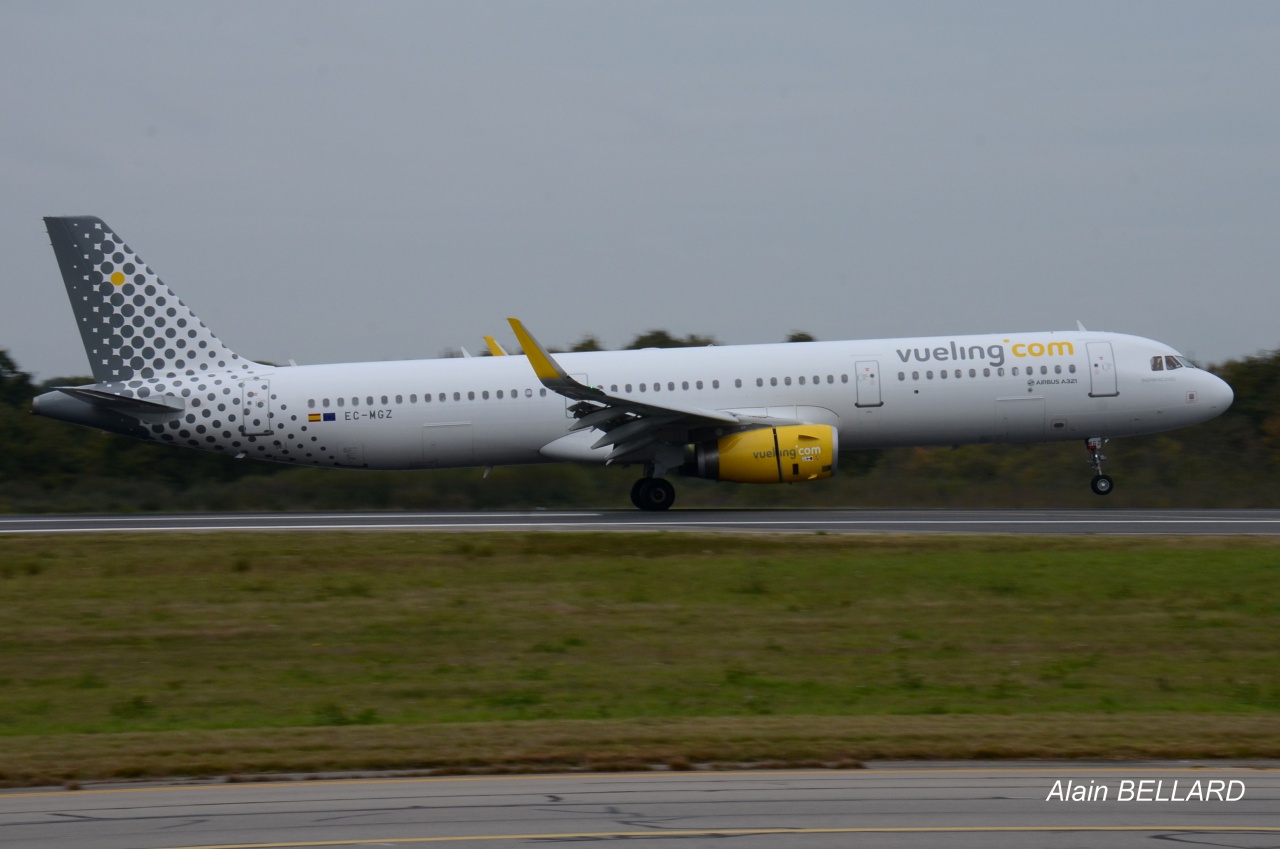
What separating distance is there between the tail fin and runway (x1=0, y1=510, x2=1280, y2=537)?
3046 mm

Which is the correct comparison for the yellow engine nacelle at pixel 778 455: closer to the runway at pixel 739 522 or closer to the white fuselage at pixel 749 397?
the runway at pixel 739 522

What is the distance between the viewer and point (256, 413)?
86.2ft

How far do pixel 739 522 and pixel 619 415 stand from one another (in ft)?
10.3

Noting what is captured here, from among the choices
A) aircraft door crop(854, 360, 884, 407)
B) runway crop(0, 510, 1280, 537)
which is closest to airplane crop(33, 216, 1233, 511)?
aircraft door crop(854, 360, 884, 407)

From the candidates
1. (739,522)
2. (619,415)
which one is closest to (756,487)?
(619,415)

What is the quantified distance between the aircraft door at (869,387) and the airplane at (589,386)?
0.03m

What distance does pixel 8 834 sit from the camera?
717 cm

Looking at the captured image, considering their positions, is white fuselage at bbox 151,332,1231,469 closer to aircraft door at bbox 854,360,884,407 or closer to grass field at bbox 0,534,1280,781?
aircraft door at bbox 854,360,884,407

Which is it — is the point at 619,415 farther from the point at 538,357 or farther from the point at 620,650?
the point at 620,650

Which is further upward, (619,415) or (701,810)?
(619,415)

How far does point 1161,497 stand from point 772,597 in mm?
15304

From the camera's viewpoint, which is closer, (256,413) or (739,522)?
(739,522)

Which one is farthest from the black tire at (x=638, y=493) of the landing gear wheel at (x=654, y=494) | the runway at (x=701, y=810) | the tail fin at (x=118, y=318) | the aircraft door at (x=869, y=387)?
the runway at (x=701, y=810)

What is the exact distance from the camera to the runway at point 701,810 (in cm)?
685
